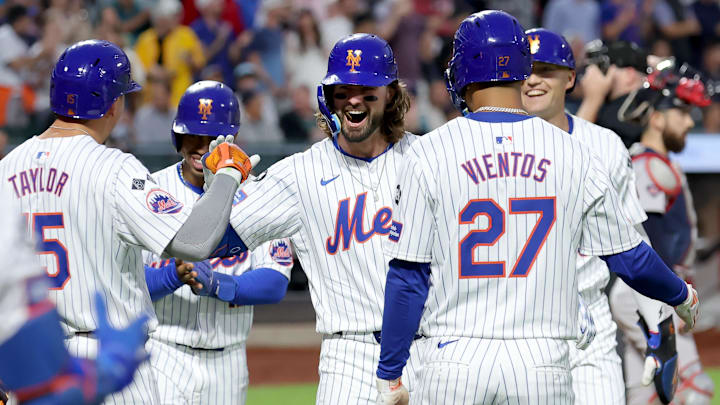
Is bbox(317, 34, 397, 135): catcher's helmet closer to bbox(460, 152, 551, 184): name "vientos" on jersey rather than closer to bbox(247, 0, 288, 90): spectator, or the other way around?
bbox(460, 152, 551, 184): name "vientos" on jersey

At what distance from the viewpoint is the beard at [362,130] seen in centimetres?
496

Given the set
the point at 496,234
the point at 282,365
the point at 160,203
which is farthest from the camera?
the point at 282,365

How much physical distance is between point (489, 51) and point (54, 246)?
1.88 m

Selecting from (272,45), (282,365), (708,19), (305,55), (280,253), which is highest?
(708,19)

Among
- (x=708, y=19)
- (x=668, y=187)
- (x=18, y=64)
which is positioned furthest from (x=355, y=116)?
(x=708, y=19)

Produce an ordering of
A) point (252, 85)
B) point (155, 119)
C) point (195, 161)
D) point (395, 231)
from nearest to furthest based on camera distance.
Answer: point (395, 231) < point (195, 161) < point (155, 119) < point (252, 85)

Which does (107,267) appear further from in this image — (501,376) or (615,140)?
(615,140)

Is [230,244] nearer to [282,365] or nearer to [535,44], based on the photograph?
[535,44]

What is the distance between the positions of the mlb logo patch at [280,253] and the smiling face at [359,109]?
84 cm

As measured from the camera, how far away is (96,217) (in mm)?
4195

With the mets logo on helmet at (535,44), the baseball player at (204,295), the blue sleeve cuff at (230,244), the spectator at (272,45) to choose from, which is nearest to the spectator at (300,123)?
the spectator at (272,45)

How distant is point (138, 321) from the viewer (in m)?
2.71

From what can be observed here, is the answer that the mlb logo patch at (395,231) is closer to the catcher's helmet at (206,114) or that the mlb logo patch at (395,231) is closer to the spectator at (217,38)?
the catcher's helmet at (206,114)

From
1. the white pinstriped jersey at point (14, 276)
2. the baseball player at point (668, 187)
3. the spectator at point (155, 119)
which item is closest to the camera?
the white pinstriped jersey at point (14, 276)
